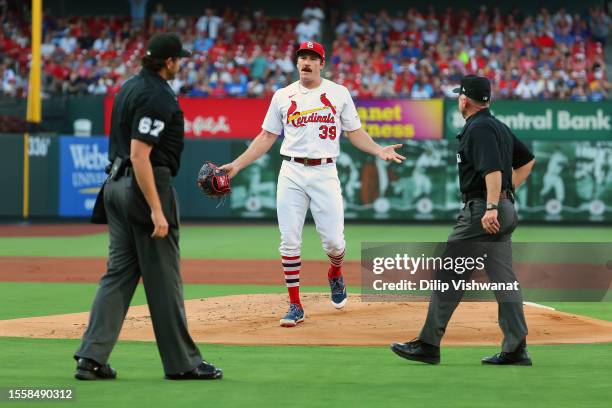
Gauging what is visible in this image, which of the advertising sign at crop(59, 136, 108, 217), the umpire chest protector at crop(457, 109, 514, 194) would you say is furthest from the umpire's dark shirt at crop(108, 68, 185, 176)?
the advertising sign at crop(59, 136, 108, 217)

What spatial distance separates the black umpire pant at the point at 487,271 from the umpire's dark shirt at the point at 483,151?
15 cm

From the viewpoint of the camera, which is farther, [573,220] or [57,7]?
[57,7]

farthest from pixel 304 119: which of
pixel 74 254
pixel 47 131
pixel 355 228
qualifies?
pixel 47 131

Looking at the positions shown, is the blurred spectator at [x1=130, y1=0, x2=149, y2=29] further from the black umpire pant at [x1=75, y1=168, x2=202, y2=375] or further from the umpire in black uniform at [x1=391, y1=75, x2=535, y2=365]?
the black umpire pant at [x1=75, y1=168, x2=202, y2=375]

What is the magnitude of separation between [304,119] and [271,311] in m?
1.89

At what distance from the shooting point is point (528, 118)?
93.9 ft

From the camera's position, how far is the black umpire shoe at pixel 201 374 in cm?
707

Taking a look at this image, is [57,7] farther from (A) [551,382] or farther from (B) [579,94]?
(A) [551,382]

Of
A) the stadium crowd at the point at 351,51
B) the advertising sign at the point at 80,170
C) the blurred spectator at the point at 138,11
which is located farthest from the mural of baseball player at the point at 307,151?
the blurred spectator at the point at 138,11

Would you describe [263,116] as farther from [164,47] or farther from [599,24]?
[164,47]

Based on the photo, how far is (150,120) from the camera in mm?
6816

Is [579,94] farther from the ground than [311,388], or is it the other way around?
[579,94]

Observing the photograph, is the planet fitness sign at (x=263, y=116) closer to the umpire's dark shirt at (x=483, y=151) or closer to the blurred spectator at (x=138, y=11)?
the blurred spectator at (x=138, y=11)

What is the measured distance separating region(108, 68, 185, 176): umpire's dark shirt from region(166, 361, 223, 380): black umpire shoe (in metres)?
1.25
